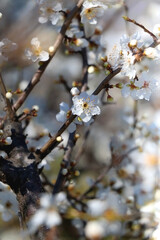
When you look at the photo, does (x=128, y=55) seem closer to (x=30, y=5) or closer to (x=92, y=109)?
(x=92, y=109)

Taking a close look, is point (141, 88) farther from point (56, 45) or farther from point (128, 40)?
point (56, 45)

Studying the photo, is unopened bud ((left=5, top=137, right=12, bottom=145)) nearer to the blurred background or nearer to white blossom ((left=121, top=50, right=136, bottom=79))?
white blossom ((left=121, top=50, right=136, bottom=79))

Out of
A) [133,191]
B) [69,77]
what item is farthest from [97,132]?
[133,191]

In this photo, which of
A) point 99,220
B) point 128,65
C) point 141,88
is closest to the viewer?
point 99,220

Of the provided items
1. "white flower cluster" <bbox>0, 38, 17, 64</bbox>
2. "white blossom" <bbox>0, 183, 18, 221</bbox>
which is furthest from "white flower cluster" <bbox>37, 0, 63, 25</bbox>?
"white blossom" <bbox>0, 183, 18, 221</bbox>

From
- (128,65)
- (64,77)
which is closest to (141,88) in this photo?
(128,65)

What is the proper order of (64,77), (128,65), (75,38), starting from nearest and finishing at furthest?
(128,65) → (75,38) → (64,77)
